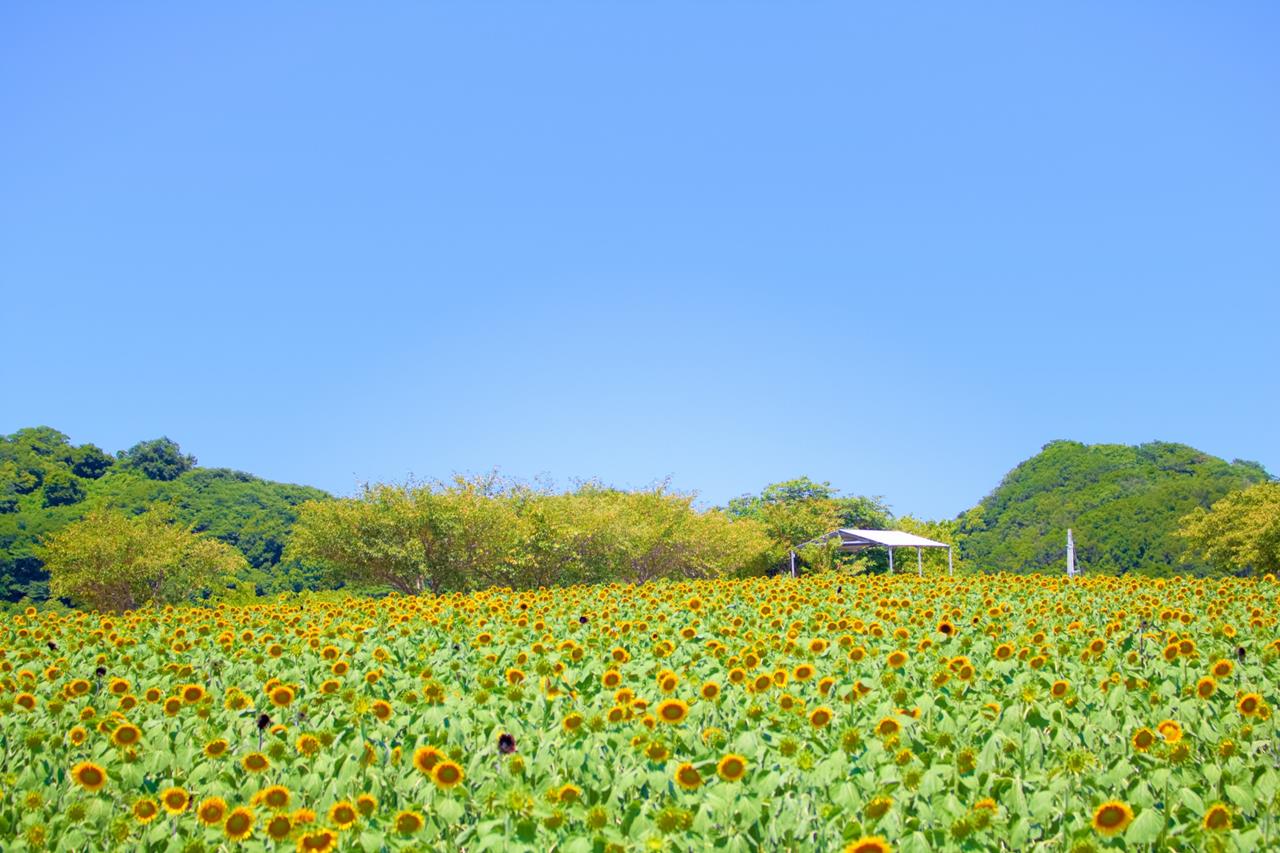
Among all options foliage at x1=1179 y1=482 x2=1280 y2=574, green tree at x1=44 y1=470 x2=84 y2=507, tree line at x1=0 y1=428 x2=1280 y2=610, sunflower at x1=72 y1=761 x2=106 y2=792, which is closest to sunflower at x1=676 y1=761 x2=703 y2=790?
sunflower at x1=72 y1=761 x2=106 y2=792

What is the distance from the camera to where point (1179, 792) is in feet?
11.8

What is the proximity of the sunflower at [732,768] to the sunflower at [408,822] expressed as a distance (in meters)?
1.05

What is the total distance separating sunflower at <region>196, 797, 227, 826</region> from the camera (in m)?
3.45

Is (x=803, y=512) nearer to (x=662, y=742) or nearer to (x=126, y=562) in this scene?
(x=126, y=562)

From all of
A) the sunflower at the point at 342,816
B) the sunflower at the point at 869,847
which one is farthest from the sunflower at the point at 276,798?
the sunflower at the point at 869,847

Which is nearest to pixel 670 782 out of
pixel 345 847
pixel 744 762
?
pixel 744 762

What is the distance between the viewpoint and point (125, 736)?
14.0ft

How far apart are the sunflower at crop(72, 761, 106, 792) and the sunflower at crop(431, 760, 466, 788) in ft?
4.72

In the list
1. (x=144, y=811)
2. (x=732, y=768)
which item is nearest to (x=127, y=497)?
(x=144, y=811)

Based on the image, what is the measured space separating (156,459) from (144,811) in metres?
50.8

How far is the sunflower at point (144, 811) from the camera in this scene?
3584 mm

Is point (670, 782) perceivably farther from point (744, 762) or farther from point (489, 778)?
point (489, 778)

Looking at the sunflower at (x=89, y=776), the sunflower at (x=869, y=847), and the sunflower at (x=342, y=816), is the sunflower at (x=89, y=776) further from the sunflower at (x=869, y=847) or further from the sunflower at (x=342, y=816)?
the sunflower at (x=869, y=847)

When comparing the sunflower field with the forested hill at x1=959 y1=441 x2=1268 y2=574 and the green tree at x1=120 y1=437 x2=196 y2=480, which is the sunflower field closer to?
the green tree at x1=120 y1=437 x2=196 y2=480
